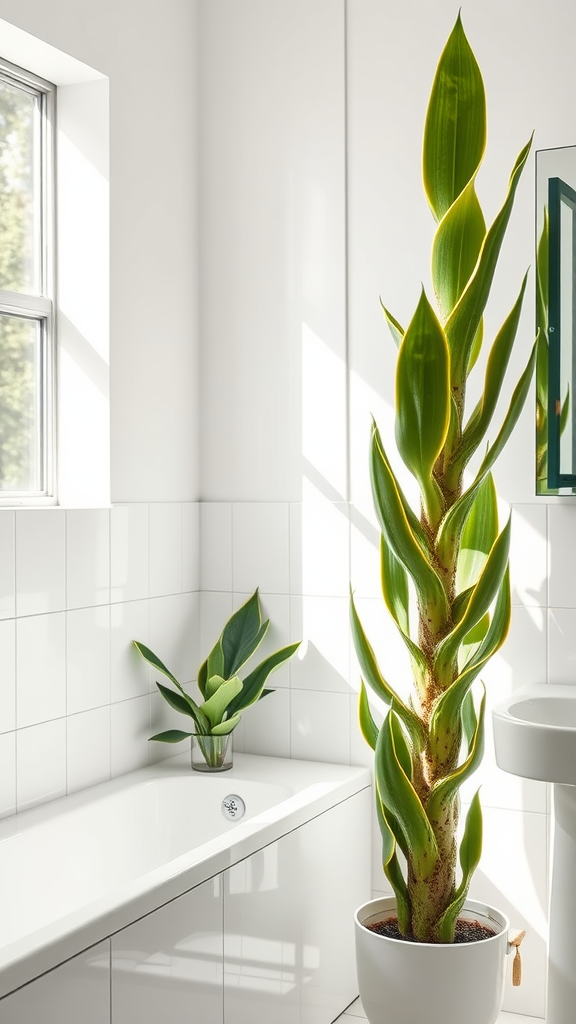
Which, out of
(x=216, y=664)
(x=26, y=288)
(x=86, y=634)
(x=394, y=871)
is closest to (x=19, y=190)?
(x=26, y=288)

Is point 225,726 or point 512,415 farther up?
point 512,415

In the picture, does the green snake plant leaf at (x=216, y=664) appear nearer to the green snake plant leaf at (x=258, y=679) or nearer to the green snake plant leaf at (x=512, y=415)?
the green snake plant leaf at (x=258, y=679)

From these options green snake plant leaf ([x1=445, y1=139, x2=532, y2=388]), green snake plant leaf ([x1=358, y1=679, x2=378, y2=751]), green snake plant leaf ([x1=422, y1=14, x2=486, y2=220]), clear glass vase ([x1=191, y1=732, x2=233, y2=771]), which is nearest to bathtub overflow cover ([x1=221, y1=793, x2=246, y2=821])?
clear glass vase ([x1=191, y1=732, x2=233, y2=771])

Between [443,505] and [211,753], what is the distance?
1110mm

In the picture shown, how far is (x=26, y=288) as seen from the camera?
2689 mm

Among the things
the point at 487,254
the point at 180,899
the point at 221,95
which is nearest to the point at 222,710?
the point at 180,899

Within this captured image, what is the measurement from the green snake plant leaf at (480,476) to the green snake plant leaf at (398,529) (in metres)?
0.06

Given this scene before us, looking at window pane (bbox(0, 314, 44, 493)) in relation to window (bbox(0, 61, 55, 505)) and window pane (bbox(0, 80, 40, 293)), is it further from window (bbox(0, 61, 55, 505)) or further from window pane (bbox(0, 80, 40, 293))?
window pane (bbox(0, 80, 40, 293))

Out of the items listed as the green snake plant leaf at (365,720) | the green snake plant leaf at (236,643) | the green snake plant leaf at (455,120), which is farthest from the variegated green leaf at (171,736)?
the green snake plant leaf at (455,120)

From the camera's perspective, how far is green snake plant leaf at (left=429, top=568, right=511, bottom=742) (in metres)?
2.10

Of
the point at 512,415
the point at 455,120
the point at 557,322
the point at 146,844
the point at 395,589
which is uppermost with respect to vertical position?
the point at 455,120

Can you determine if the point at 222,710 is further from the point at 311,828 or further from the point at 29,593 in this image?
the point at 29,593

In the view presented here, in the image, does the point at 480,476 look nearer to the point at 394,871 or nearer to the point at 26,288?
the point at 394,871

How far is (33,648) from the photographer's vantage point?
2.44 m
